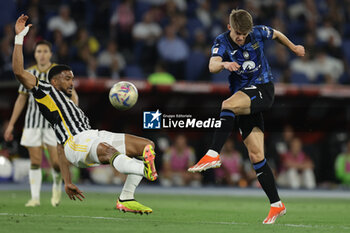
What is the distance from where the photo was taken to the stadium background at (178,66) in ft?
50.5

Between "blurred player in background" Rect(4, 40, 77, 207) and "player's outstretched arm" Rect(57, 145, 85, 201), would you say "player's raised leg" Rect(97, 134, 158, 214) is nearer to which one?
"player's outstretched arm" Rect(57, 145, 85, 201)

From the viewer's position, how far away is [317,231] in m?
6.78

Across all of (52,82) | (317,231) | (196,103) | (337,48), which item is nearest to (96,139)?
(52,82)

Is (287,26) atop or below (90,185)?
atop

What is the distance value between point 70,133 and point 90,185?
863 cm

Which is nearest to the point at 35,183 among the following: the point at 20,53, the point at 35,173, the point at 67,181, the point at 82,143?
the point at 35,173

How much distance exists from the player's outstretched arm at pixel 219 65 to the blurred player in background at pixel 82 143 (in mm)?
1042

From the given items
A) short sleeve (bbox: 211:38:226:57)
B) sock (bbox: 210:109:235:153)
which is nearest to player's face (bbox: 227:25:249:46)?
short sleeve (bbox: 211:38:226:57)

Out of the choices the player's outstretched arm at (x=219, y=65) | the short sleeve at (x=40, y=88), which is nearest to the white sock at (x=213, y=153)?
the player's outstretched arm at (x=219, y=65)

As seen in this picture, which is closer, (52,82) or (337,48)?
(52,82)

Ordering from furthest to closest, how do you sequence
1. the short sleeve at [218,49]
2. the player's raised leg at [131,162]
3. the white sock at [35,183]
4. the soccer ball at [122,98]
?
the white sock at [35,183], the soccer ball at [122,98], the short sleeve at [218,49], the player's raised leg at [131,162]

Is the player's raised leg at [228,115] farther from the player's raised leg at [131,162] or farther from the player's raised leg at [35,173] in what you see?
the player's raised leg at [35,173]

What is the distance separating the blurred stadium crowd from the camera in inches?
637

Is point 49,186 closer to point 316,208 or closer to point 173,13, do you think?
point 173,13
